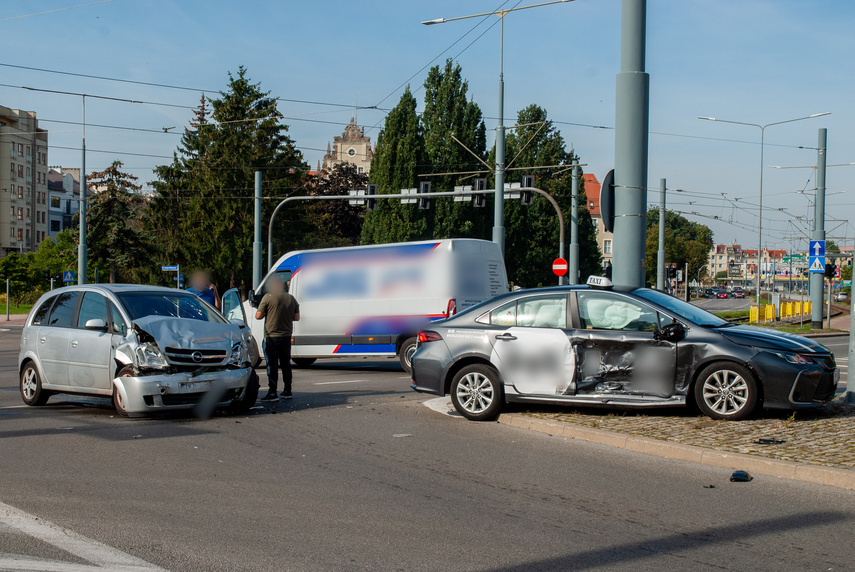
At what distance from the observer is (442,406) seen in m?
11.1

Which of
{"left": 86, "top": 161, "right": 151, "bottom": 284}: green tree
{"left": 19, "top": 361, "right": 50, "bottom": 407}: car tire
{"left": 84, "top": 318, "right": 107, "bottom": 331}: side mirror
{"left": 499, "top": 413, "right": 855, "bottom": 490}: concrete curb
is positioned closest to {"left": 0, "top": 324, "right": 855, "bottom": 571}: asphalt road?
{"left": 499, "top": 413, "right": 855, "bottom": 490}: concrete curb

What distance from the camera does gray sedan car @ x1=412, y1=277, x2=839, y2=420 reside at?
8586 millimetres

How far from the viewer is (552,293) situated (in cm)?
966

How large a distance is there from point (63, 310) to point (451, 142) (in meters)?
44.5

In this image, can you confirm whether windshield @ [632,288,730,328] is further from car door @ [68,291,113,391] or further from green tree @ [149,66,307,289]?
green tree @ [149,66,307,289]

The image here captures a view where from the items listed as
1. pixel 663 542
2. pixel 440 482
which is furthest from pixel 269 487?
pixel 663 542

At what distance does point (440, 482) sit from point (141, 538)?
8.05 feet

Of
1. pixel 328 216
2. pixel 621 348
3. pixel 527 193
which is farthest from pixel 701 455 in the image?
pixel 328 216

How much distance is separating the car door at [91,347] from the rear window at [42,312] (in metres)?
0.85

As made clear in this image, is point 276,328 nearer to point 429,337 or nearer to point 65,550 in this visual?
point 429,337

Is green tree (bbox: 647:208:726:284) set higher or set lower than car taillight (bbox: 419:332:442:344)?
higher

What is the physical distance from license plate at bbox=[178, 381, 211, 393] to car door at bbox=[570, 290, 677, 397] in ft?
13.8

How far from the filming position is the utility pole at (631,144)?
35.0 ft

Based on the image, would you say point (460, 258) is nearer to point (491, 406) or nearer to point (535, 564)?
point (491, 406)
